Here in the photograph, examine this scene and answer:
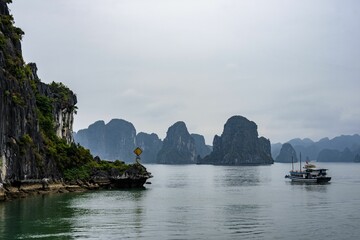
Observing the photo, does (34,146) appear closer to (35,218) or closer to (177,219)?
(35,218)

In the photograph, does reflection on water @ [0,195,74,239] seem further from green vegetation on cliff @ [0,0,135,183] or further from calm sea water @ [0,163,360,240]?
green vegetation on cliff @ [0,0,135,183]

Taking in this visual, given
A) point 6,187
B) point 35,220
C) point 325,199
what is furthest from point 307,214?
point 6,187

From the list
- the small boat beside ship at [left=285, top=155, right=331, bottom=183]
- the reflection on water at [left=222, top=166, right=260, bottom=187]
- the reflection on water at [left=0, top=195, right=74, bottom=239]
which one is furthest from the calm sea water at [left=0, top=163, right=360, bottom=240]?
the reflection on water at [left=222, top=166, right=260, bottom=187]

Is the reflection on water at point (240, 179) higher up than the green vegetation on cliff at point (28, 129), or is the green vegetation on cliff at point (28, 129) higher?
the green vegetation on cliff at point (28, 129)

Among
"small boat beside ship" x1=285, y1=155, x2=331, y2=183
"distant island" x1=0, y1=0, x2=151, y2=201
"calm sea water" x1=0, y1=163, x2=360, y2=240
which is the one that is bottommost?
"calm sea water" x1=0, y1=163, x2=360, y2=240

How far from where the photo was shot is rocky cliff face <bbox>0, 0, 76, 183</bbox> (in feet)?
155

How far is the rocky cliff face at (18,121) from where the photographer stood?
155 feet

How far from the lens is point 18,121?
50.8m

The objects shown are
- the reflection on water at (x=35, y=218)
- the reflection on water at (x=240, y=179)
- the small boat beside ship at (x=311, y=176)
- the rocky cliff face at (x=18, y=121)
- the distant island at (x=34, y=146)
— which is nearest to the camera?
the reflection on water at (x=35, y=218)

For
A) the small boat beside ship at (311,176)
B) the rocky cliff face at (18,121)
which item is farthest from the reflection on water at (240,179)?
the rocky cliff face at (18,121)

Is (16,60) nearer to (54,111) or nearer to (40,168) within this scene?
(40,168)

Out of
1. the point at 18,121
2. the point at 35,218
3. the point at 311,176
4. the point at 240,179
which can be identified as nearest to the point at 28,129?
the point at 18,121

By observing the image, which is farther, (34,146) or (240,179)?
(240,179)

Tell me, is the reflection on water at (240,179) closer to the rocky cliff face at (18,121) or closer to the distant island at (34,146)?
the distant island at (34,146)
